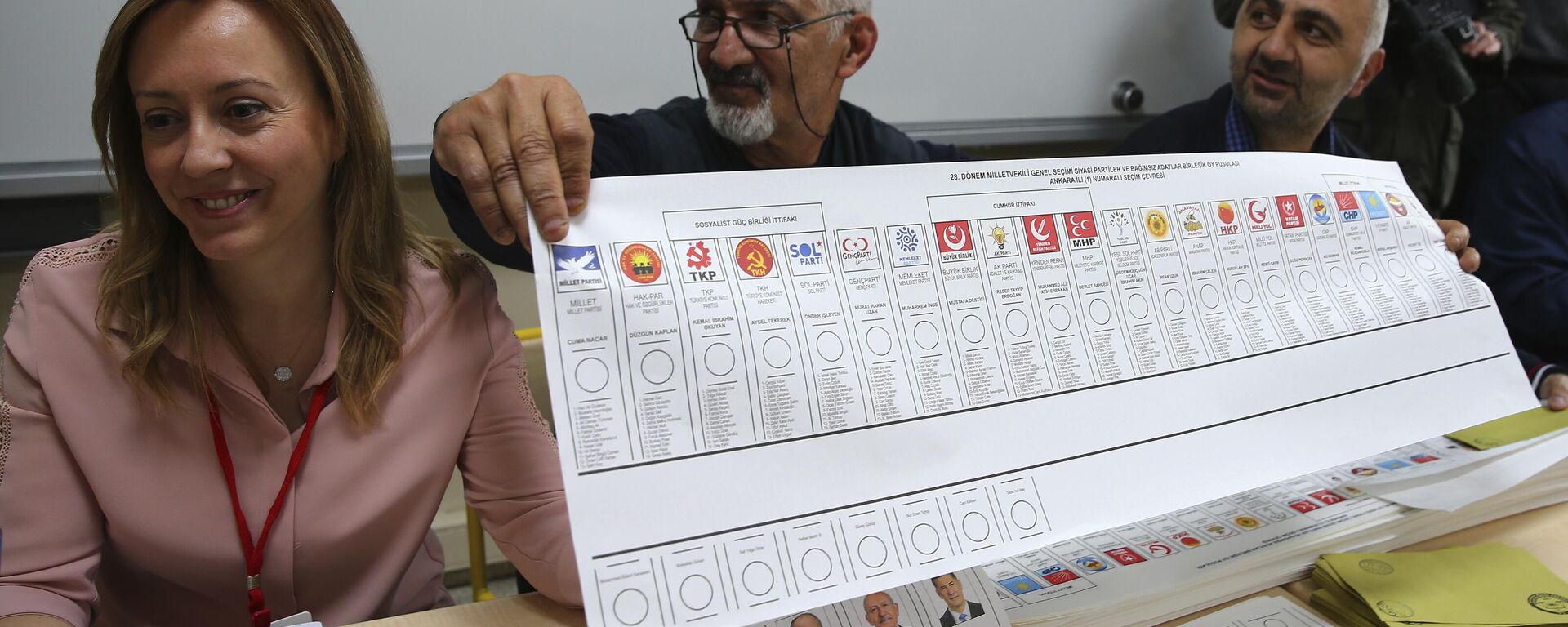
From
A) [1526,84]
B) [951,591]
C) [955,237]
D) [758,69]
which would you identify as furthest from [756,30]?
[1526,84]

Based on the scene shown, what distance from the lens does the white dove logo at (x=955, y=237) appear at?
2.86ft

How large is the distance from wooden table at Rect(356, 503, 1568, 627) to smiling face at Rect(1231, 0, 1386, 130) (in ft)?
3.09

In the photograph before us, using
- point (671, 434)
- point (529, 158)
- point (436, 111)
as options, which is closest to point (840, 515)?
point (671, 434)

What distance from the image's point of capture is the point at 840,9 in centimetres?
150

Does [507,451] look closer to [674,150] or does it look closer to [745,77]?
[674,150]

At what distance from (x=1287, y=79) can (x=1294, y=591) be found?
121 centimetres

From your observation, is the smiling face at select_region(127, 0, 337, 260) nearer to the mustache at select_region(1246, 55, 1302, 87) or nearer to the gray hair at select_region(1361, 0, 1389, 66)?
the mustache at select_region(1246, 55, 1302, 87)

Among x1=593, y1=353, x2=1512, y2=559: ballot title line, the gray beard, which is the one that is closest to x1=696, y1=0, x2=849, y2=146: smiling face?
the gray beard

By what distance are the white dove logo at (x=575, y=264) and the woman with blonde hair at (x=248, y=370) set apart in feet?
1.02

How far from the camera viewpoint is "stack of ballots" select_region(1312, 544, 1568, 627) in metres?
0.89

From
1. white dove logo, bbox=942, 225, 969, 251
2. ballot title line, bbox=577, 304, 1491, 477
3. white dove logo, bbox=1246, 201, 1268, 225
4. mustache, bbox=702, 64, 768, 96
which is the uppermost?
mustache, bbox=702, 64, 768, 96

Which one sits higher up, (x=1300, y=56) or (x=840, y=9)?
(x=840, y=9)

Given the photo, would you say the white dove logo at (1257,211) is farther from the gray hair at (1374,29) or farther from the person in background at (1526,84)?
the person in background at (1526,84)

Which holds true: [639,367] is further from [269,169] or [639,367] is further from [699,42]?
[699,42]
